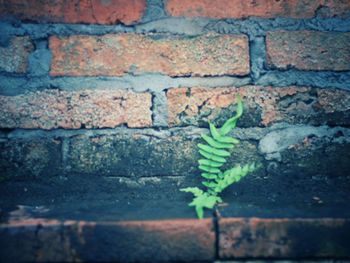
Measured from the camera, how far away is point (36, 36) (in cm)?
86

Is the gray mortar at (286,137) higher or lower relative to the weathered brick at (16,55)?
lower

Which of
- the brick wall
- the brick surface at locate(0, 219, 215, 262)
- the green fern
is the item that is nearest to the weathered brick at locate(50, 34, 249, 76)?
the brick wall

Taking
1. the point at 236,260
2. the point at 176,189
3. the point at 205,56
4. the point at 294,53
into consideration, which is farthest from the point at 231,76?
the point at 236,260

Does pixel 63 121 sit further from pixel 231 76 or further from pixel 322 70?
pixel 322 70

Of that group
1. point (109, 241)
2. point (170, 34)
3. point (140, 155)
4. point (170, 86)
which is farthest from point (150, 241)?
point (170, 34)

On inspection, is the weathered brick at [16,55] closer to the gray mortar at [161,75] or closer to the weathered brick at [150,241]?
the gray mortar at [161,75]

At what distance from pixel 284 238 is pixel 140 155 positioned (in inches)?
17.0

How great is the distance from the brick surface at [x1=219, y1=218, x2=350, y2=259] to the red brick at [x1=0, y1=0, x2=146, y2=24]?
0.62m

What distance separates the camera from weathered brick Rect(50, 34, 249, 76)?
86 cm

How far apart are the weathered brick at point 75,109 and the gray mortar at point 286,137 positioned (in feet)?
1.14

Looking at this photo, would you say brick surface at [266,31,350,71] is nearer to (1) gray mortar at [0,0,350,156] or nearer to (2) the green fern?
(1) gray mortar at [0,0,350,156]

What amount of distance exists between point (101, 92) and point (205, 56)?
0.32 m

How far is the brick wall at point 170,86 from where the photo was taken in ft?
2.81

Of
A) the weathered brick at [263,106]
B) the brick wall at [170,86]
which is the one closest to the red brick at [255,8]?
the brick wall at [170,86]
